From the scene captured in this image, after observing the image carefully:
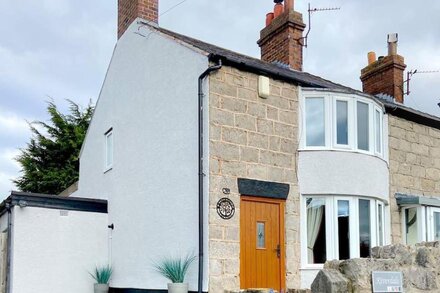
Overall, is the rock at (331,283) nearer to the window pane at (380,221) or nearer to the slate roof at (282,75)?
the slate roof at (282,75)

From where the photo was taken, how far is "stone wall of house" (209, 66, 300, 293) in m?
11.4

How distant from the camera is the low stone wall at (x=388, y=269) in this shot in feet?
24.1

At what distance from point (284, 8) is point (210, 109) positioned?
7502 mm

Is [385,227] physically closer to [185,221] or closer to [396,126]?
[396,126]

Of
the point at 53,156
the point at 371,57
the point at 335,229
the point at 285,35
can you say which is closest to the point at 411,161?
the point at 335,229

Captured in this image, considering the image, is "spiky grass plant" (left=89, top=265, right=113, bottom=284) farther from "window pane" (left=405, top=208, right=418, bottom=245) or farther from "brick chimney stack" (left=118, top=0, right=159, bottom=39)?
"window pane" (left=405, top=208, right=418, bottom=245)

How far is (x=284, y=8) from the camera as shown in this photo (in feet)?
59.2

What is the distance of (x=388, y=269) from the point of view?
25.5 ft

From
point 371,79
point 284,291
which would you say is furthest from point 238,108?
point 371,79

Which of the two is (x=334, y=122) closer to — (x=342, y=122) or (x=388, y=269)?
(x=342, y=122)

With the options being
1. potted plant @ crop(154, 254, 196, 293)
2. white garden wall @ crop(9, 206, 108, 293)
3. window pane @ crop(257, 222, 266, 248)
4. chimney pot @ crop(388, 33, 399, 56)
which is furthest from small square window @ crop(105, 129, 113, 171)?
chimney pot @ crop(388, 33, 399, 56)

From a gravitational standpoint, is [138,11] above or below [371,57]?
below

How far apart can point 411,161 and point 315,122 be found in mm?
4172

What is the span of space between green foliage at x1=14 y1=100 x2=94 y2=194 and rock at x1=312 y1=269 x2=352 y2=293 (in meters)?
23.6
